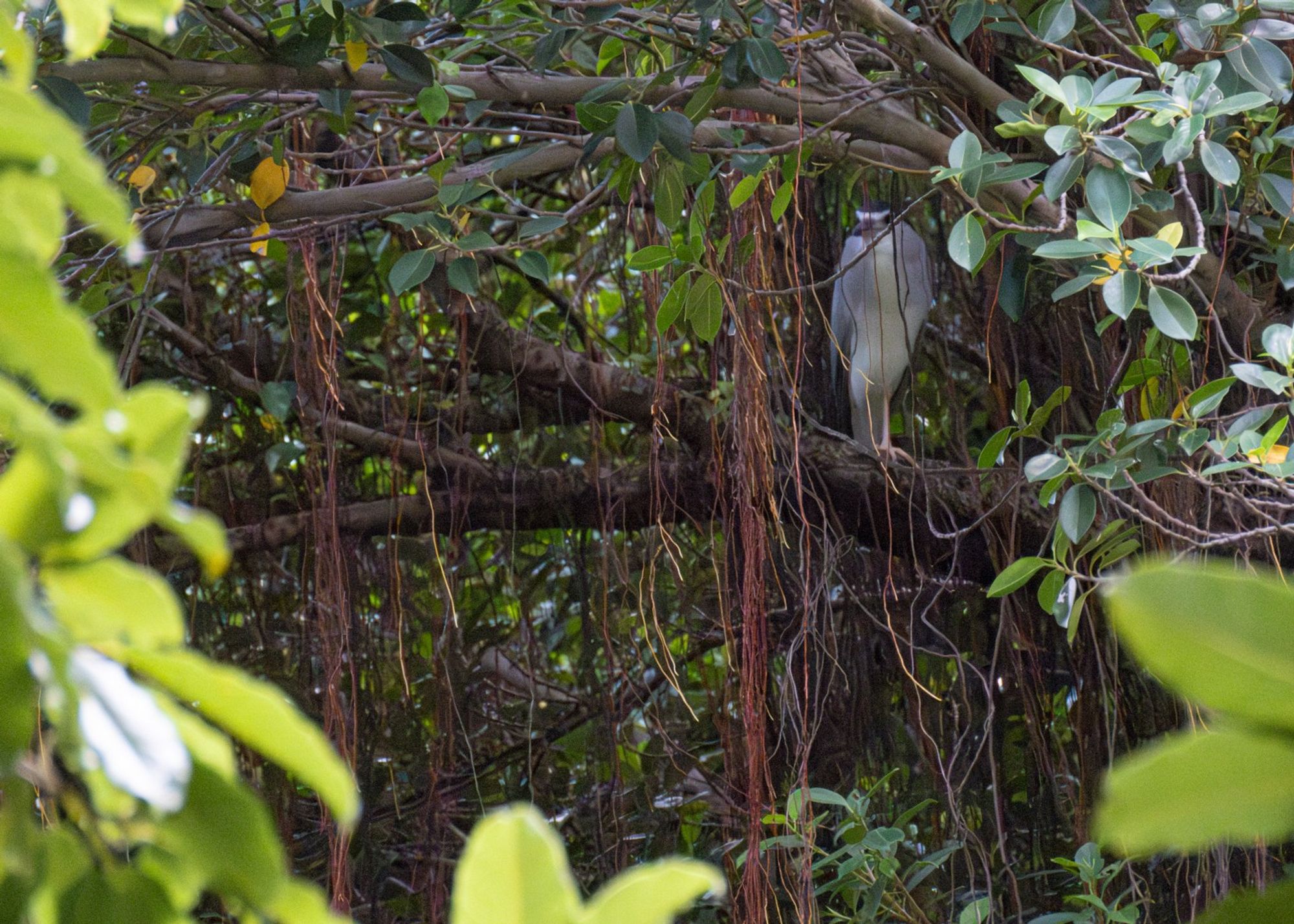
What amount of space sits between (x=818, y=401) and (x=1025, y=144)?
745mm

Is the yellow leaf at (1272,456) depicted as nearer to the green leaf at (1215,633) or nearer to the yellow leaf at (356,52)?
the yellow leaf at (356,52)

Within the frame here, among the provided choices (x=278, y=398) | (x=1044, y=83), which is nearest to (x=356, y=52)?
(x=278, y=398)

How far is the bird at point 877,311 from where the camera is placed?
2.17 m

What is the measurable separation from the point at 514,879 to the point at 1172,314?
1.18m

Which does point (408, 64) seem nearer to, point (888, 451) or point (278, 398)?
point (278, 398)

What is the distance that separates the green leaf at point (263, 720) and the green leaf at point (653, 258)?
130 centimetres

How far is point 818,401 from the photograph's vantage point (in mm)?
2357

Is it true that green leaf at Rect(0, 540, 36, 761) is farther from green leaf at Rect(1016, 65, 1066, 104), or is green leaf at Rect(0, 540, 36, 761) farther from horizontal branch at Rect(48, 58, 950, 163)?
horizontal branch at Rect(48, 58, 950, 163)

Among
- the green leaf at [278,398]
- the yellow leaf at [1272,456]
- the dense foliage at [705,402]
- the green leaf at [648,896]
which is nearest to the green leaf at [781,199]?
the dense foliage at [705,402]

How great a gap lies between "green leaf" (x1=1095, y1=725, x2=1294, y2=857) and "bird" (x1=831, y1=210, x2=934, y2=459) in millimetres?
1941

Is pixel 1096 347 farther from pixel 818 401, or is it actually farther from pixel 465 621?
pixel 465 621

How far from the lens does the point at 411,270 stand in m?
1.50

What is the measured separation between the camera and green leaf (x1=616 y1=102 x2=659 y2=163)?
4.28 feet

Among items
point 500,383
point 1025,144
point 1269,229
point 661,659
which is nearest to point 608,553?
point 661,659
